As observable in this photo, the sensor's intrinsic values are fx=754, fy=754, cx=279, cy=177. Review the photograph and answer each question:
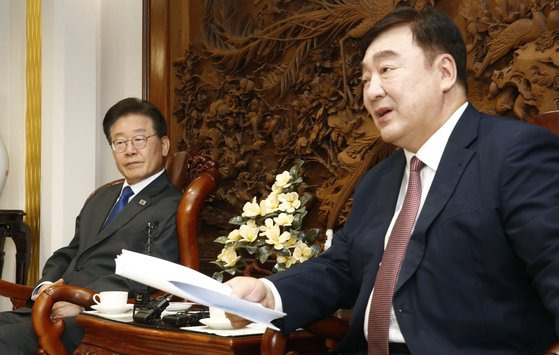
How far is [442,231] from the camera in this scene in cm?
199

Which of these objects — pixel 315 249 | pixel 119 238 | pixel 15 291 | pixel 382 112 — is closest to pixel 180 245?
pixel 119 238

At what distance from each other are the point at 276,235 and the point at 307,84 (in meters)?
0.94

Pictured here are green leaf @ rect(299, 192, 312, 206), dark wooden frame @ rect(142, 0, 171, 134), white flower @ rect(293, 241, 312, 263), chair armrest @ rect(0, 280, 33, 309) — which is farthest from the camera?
dark wooden frame @ rect(142, 0, 171, 134)

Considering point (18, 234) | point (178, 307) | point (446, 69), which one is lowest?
point (18, 234)

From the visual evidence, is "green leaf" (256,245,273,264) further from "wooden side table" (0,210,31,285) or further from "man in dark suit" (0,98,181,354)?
"wooden side table" (0,210,31,285)

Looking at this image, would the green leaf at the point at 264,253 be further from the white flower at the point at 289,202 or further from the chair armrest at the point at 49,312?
the chair armrest at the point at 49,312

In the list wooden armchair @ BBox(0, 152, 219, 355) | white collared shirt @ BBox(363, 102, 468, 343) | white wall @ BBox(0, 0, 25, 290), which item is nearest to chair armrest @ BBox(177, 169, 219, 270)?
wooden armchair @ BBox(0, 152, 219, 355)

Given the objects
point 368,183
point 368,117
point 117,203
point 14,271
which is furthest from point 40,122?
point 368,183

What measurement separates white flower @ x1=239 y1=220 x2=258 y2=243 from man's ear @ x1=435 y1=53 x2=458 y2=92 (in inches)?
50.2

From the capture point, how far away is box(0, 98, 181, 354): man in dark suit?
3287 mm

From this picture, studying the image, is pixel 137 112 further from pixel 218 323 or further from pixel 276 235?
pixel 218 323

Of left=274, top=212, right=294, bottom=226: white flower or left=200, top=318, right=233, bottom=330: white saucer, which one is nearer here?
left=200, top=318, right=233, bottom=330: white saucer

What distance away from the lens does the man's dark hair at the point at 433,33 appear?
2.17 m

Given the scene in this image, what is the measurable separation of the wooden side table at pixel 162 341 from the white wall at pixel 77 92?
90.1 inches
